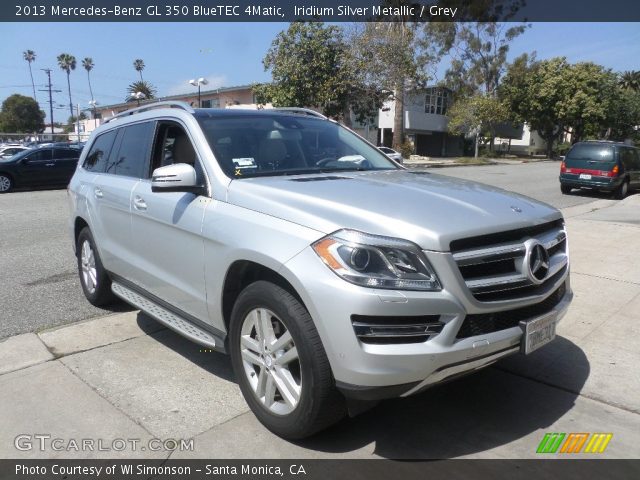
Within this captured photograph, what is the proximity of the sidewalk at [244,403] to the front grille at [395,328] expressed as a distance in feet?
2.60

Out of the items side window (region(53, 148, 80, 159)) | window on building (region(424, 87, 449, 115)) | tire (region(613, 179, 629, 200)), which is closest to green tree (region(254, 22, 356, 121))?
side window (region(53, 148, 80, 159))

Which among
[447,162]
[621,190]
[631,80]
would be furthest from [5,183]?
[631,80]

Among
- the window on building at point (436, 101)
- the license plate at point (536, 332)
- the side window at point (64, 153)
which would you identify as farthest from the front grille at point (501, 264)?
the window on building at point (436, 101)

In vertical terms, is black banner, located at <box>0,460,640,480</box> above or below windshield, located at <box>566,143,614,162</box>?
below

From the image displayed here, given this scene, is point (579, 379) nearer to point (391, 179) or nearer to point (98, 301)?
point (391, 179)

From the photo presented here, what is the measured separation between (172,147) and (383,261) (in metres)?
2.29

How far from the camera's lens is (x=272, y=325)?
301 centimetres

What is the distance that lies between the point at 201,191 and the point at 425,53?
114 feet

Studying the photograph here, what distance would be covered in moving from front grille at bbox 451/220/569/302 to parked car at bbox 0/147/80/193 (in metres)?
18.7

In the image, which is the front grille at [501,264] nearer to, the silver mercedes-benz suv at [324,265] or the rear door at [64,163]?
the silver mercedes-benz suv at [324,265]

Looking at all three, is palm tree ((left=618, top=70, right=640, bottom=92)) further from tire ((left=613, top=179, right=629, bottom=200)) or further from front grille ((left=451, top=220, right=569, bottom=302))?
front grille ((left=451, top=220, right=569, bottom=302))

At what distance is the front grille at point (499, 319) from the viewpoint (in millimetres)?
2721

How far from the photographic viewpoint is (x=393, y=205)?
293 centimetres

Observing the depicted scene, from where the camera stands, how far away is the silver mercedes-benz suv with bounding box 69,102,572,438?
8.50 ft
